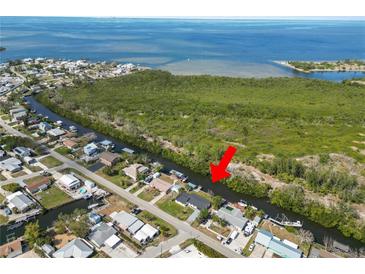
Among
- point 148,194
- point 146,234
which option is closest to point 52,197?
point 148,194

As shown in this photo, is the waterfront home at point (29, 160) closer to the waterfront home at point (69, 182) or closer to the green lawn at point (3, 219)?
the waterfront home at point (69, 182)

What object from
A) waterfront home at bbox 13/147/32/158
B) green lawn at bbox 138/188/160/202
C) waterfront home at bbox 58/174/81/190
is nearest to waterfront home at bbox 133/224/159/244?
green lawn at bbox 138/188/160/202

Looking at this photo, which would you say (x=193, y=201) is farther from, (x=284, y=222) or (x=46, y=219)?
(x=46, y=219)

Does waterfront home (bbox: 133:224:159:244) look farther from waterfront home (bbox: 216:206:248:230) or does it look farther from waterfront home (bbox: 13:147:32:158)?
waterfront home (bbox: 13:147:32:158)

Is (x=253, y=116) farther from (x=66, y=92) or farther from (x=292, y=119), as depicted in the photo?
(x=66, y=92)

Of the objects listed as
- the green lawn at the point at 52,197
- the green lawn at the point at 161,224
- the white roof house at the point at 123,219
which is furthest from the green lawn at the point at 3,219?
the green lawn at the point at 161,224
